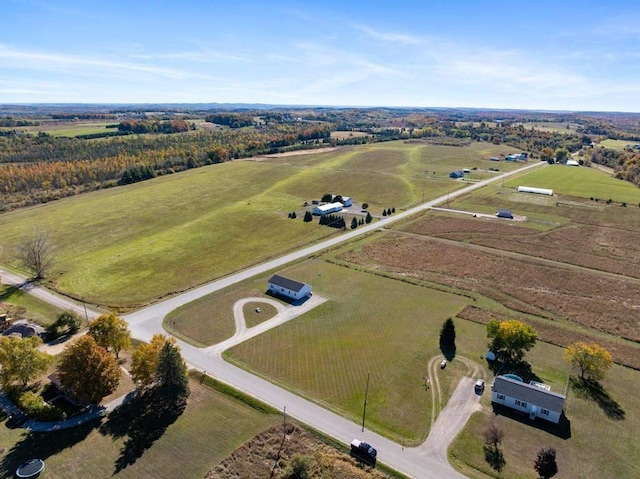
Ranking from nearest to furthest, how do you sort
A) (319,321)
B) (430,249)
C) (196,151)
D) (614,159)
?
(319,321)
(430,249)
(196,151)
(614,159)

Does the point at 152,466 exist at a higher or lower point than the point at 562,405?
lower

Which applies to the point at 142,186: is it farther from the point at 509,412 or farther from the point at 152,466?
the point at 509,412

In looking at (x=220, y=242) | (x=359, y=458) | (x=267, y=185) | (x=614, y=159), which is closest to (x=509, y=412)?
(x=359, y=458)

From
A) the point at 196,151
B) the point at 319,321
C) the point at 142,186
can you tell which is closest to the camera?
the point at 319,321

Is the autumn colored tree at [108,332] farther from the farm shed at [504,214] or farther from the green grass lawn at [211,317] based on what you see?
the farm shed at [504,214]

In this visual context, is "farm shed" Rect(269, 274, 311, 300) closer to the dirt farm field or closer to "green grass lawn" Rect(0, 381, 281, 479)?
the dirt farm field

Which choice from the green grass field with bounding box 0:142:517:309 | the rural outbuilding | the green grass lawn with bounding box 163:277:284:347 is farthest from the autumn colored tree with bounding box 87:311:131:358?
the rural outbuilding
